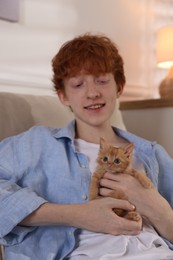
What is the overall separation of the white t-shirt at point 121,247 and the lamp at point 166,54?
1.42 m

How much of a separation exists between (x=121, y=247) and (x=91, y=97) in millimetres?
444

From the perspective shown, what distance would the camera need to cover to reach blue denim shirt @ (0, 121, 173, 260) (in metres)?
1.11

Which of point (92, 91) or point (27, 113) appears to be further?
point (27, 113)

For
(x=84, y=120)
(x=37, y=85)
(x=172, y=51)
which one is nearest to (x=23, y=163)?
(x=84, y=120)

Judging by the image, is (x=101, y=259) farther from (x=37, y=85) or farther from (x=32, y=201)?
(x=37, y=85)

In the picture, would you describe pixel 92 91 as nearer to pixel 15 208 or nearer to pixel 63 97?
pixel 63 97

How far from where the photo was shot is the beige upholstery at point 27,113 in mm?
1413

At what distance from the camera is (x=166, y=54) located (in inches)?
100

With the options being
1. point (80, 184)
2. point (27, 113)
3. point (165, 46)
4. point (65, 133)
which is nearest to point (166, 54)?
point (165, 46)

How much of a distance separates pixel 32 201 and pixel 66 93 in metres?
0.39

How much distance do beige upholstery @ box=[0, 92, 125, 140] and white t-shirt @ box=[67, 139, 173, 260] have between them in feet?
1.50

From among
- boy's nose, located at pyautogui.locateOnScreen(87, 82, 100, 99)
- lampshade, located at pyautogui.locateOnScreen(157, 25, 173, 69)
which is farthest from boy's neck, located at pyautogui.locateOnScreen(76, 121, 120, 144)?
lampshade, located at pyautogui.locateOnScreen(157, 25, 173, 69)

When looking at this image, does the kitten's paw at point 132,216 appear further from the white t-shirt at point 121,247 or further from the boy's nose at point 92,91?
the boy's nose at point 92,91

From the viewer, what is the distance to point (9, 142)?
4.14ft
